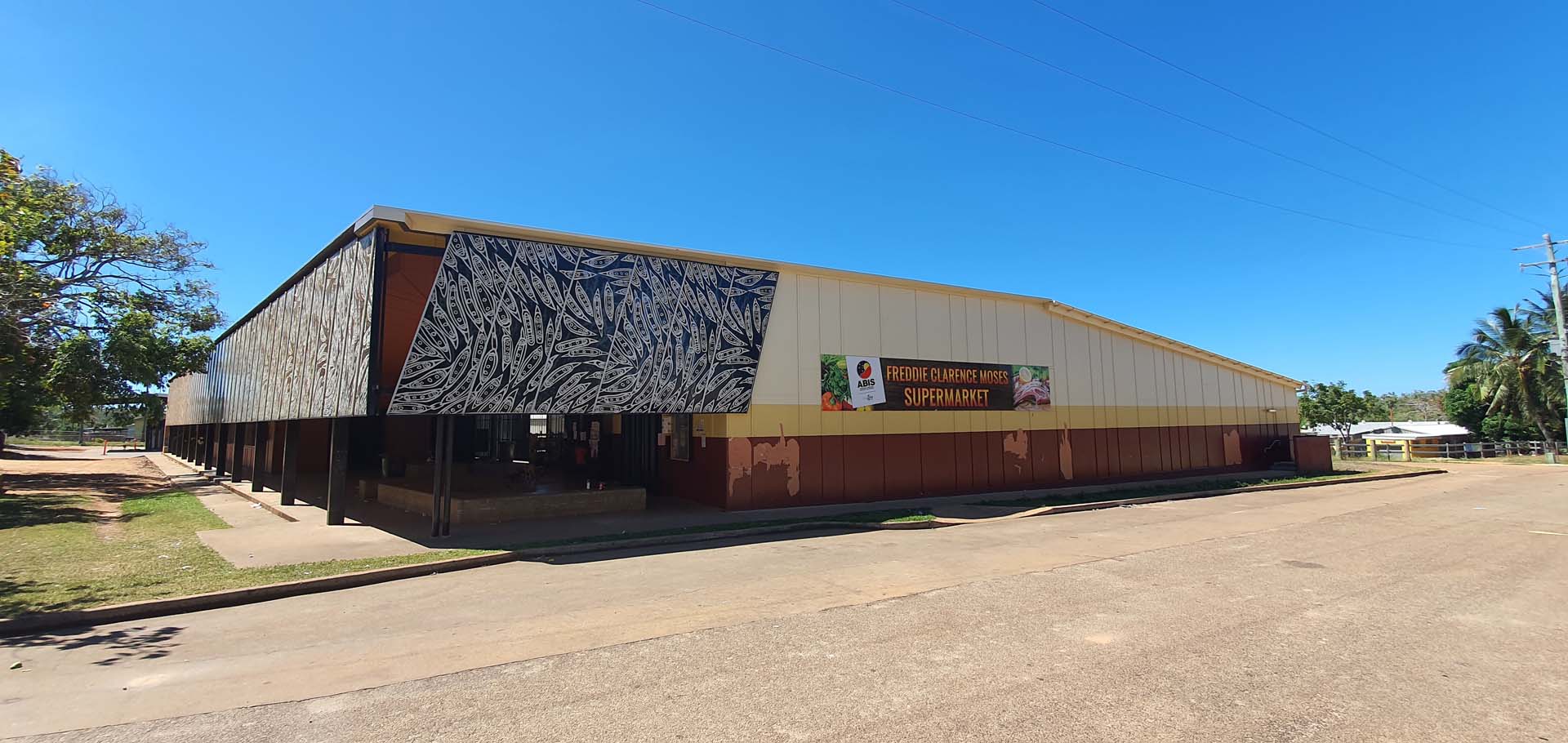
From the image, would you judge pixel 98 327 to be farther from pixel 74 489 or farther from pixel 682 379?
pixel 682 379

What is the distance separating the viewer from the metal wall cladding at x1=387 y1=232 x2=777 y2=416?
1252 centimetres

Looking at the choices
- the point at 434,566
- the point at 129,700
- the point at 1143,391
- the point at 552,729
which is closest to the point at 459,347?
the point at 434,566

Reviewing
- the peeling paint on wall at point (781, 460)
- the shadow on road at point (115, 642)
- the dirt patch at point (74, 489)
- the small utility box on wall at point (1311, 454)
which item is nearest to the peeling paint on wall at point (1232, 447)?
the small utility box on wall at point (1311, 454)

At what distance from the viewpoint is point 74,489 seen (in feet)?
71.2

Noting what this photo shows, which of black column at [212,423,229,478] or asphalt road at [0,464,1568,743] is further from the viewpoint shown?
black column at [212,423,229,478]

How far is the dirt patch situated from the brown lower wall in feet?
36.9

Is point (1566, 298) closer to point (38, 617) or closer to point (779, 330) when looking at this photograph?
point (779, 330)

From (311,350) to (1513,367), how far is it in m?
57.8

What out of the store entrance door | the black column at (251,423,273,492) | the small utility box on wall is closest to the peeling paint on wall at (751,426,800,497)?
the store entrance door

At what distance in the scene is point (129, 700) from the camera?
16.6 feet

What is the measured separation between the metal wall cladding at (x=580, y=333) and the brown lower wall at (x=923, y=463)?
173 centimetres

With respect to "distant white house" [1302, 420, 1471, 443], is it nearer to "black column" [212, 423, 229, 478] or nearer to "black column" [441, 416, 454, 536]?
"black column" [441, 416, 454, 536]

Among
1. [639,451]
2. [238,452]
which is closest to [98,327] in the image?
[238,452]

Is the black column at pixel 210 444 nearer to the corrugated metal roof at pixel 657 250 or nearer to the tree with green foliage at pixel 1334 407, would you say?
the corrugated metal roof at pixel 657 250
